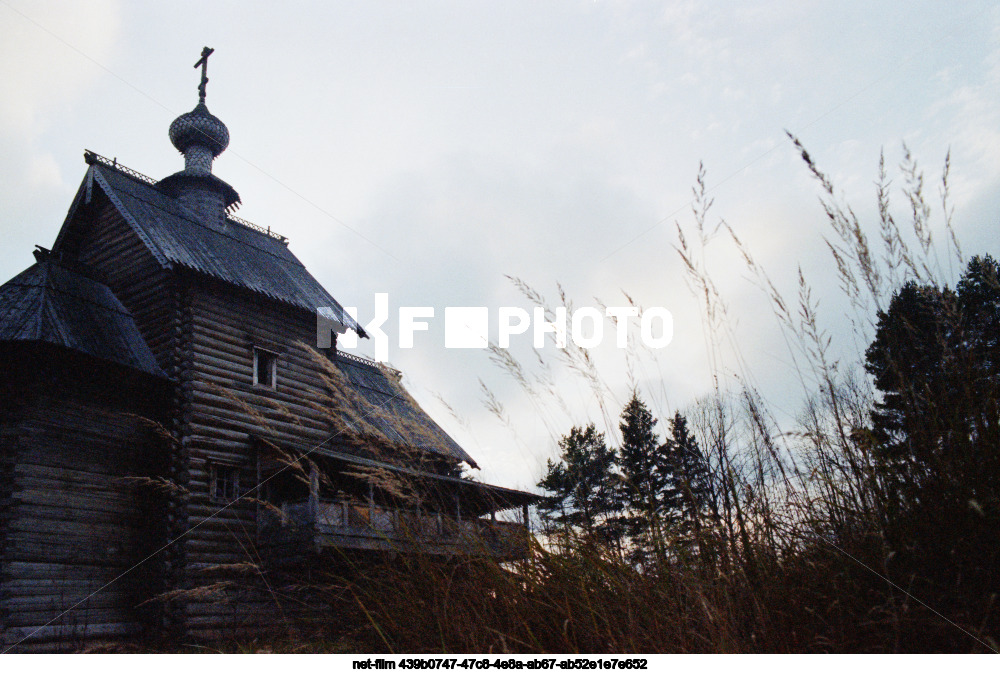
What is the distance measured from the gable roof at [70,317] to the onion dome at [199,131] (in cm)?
616

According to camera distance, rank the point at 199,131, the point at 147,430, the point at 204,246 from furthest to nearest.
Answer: the point at 199,131
the point at 204,246
the point at 147,430

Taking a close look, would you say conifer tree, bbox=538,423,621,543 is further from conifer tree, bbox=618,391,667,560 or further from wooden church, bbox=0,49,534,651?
wooden church, bbox=0,49,534,651

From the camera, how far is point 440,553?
2871mm

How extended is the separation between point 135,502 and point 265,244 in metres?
8.41

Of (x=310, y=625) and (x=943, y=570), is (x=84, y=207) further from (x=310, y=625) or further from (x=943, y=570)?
(x=943, y=570)

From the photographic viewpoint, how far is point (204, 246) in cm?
1499

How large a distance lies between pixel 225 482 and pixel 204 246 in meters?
5.45

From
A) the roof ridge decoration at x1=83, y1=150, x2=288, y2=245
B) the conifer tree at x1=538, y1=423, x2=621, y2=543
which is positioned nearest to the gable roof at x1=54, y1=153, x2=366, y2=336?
the roof ridge decoration at x1=83, y1=150, x2=288, y2=245

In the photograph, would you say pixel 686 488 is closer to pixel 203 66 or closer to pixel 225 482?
pixel 225 482

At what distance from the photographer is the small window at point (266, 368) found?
586 inches

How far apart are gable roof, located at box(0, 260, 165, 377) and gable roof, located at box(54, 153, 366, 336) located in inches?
61.3

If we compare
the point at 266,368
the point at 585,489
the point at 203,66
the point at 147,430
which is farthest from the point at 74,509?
the point at 203,66

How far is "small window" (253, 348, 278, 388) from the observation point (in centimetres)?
1488

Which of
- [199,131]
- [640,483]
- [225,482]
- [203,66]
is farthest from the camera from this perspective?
[203,66]
